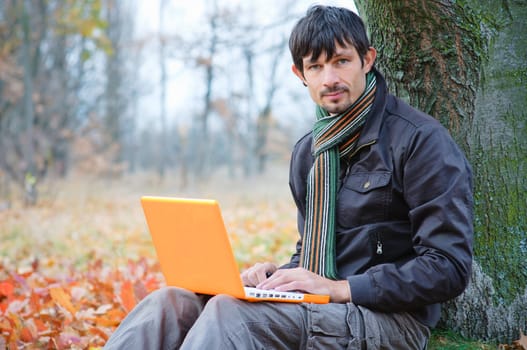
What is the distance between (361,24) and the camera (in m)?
2.32

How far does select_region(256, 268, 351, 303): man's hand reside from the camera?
1988 mm

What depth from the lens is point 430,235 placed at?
6.25 feet

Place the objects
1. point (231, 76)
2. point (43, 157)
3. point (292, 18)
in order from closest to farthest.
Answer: point (292, 18), point (43, 157), point (231, 76)

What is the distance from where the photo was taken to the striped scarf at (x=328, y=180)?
87.0 inches

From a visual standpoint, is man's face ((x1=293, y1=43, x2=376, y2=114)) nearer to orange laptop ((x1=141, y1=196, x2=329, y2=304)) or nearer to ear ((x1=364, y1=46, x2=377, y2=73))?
ear ((x1=364, y1=46, x2=377, y2=73))

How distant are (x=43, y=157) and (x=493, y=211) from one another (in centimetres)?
1588

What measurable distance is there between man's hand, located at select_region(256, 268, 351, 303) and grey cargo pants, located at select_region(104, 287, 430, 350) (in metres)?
0.05

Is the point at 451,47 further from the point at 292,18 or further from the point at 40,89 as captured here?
the point at 40,89

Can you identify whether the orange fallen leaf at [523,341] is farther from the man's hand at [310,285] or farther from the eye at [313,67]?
the eye at [313,67]

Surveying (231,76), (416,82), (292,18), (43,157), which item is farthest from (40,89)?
(416,82)

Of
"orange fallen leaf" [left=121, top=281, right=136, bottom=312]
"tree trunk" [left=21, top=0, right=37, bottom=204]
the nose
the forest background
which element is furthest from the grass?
"tree trunk" [left=21, top=0, right=37, bottom=204]

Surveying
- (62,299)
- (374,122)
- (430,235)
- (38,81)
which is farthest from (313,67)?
(38,81)

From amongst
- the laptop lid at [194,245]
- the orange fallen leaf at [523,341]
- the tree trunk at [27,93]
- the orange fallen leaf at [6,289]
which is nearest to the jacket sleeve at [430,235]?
the laptop lid at [194,245]

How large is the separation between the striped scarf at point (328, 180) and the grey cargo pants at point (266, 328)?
292mm
